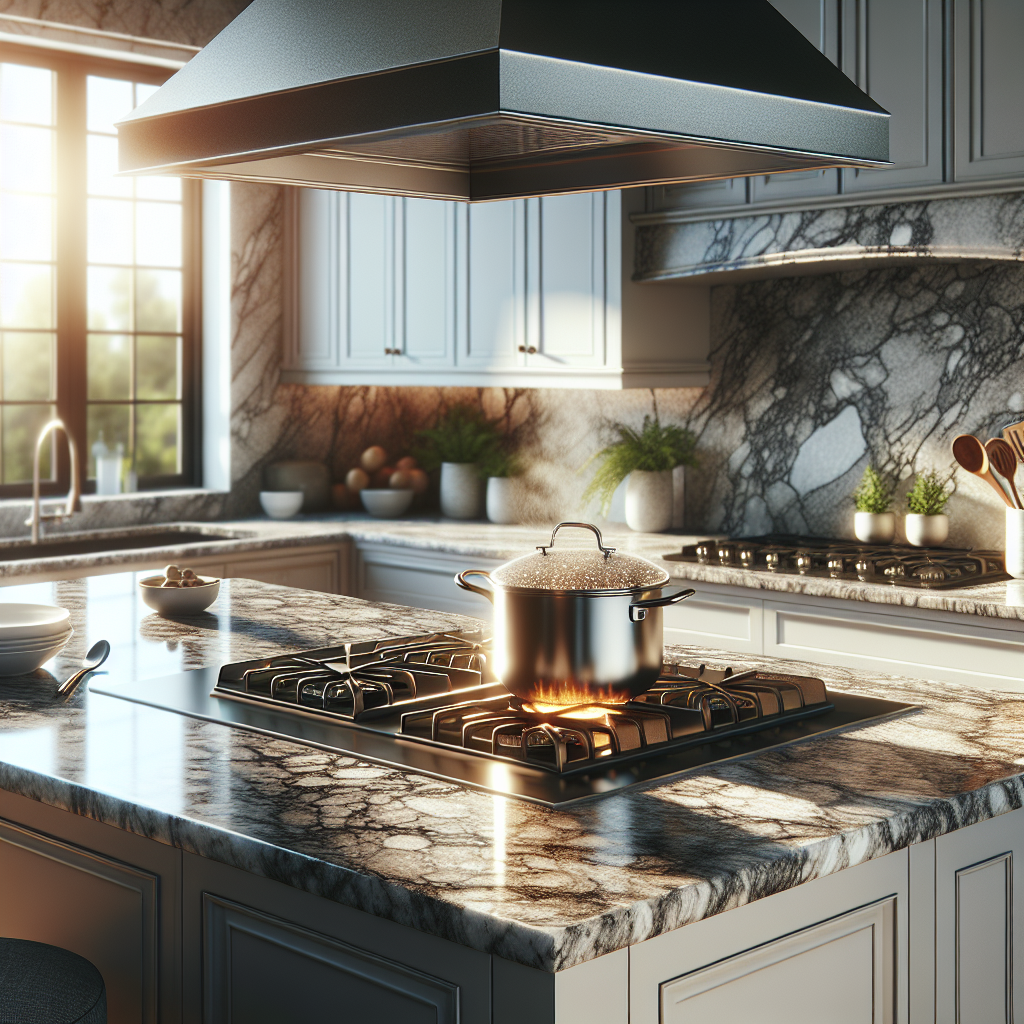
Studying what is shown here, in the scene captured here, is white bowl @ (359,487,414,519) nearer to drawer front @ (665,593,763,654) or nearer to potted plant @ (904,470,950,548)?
drawer front @ (665,593,763,654)

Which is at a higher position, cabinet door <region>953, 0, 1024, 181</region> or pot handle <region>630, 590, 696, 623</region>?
cabinet door <region>953, 0, 1024, 181</region>

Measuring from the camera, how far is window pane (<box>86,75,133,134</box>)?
A: 4.61 metres

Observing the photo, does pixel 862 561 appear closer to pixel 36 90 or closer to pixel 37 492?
pixel 37 492

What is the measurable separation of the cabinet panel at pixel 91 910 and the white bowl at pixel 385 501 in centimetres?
318

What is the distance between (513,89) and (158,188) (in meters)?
3.77

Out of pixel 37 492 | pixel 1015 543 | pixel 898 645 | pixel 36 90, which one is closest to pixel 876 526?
pixel 1015 543

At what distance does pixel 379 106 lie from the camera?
1495 mm

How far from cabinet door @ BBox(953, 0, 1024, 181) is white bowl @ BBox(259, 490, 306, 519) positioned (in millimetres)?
2652

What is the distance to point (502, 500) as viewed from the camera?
15.5 feet

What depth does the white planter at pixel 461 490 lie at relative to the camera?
4.83 m

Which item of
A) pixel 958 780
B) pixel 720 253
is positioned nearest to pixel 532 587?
pixel 958 780

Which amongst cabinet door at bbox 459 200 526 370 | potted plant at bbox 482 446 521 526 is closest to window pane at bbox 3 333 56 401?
potted plant at bbox 482 446 521 526

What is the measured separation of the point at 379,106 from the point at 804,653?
2163 millimetres

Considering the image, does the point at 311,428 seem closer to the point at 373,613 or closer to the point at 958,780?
the point at 373,613
